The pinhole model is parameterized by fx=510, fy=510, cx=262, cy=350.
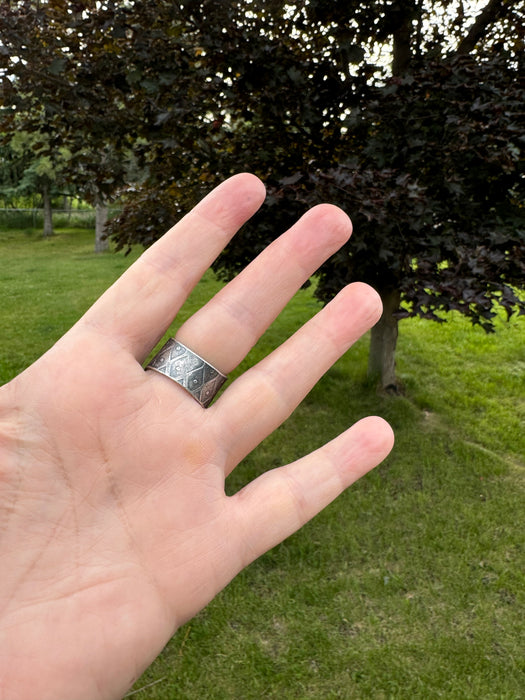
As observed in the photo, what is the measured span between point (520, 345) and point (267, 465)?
4.23 m

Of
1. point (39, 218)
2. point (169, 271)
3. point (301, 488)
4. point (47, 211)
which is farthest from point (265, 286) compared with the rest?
point (39, 218)

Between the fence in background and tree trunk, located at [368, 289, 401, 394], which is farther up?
tree trunk, located at [368, 289, 401, 394]

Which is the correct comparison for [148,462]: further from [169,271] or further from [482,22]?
[482,22]

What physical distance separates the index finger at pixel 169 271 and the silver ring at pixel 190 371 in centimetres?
8

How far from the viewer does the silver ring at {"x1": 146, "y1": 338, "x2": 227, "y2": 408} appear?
5.20ft

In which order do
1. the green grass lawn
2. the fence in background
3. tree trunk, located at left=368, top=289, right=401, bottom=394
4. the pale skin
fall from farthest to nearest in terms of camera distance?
the fence in background
tree trunk, located at left=368, top=289, right=401, bottom=394
the green grass lawn
the pale skin

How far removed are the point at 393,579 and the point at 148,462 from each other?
7.35 feet

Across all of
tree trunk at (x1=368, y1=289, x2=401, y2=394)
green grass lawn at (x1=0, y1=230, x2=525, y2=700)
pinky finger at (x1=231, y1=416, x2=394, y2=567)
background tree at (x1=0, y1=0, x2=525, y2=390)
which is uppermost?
background tree at (x1=0, y1=0, x2=525, y2=390)

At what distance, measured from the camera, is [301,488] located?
1.54m

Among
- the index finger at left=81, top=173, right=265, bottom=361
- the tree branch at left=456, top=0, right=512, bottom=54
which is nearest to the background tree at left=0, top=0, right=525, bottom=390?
the tree branch at left=456, top=0, right=512, bottom=54

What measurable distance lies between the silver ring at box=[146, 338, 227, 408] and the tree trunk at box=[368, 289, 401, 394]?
153 inches

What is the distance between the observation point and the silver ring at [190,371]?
1.58 meters

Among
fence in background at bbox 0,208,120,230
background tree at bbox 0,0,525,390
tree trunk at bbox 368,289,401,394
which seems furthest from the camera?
fence in background at bbox 0,208,120,230

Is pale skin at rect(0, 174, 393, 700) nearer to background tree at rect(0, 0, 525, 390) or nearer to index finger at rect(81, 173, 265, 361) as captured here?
index finger at rect(81, 173, 265, 361)
